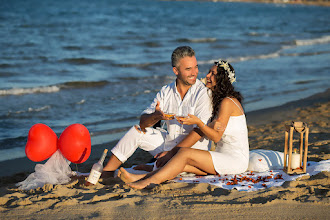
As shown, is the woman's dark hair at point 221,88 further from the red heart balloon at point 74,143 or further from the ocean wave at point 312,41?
the ocean wave at point 312,41

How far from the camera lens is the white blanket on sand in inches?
194

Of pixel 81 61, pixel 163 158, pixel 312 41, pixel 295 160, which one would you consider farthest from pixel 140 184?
pixel 312 41

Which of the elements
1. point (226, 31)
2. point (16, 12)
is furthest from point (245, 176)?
point (16, 12)

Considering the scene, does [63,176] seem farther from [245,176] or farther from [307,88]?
[307,88]

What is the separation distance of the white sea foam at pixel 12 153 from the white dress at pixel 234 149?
3.52 metres

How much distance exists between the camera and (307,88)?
12.2m

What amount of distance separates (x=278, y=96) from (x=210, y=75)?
6.41 meters

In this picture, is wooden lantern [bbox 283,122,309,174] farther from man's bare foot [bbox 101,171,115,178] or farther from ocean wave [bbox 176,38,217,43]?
ocean wave [bbox 176,38,217,43]

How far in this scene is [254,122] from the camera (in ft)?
28.8

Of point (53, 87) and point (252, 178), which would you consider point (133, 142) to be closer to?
point (252, 178)

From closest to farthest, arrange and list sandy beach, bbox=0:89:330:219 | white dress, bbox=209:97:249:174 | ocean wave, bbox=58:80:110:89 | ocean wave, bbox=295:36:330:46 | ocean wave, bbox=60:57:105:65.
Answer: sandy beach, bbox=0:89:330:219, white dress, bbox=209:97:249:174, ocean wave, bbox=58:80:110:89, ocean wave, bbox=60:57:105:65, ocean wave, bbox=295:36:330:46

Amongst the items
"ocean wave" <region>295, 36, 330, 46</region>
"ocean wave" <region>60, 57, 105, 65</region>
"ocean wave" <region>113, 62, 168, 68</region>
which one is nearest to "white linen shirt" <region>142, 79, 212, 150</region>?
"ocean wave" <region>113, 62, 168, 68</region>

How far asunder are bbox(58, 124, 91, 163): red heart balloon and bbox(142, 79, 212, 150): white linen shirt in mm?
831

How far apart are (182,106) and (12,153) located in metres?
3.32
